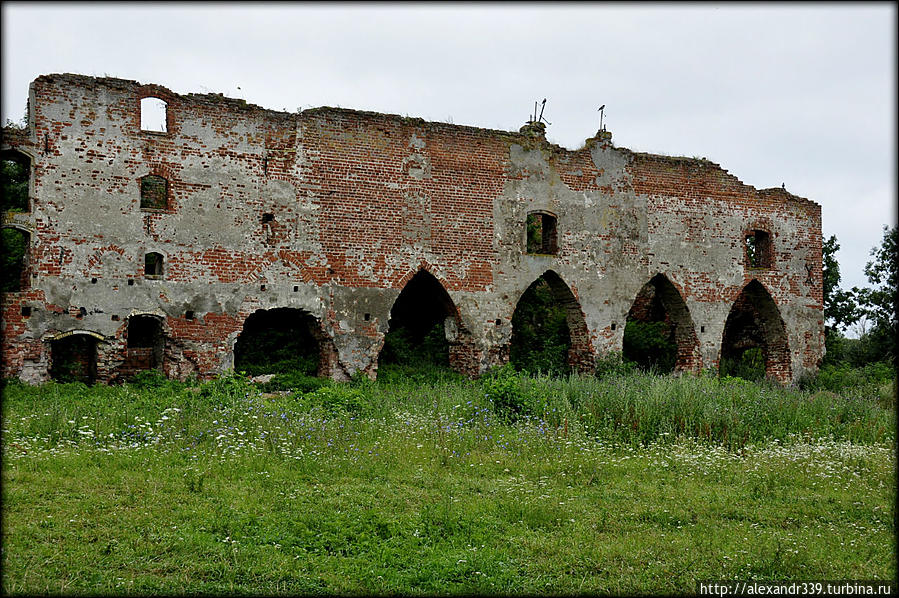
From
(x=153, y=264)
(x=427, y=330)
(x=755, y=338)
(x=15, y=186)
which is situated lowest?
(x=755, y=338)

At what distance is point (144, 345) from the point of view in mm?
16953

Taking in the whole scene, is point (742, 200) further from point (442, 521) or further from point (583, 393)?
point (442, 521)

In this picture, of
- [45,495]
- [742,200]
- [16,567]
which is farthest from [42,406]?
[742,200]

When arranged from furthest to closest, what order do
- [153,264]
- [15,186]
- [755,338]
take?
[755,338]
[15,186]
[153,264]

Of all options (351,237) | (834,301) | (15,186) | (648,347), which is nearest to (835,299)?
(834,301)

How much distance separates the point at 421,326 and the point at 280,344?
3.71m

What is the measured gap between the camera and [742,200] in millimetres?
20438

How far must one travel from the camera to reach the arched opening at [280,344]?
16359 millimetres

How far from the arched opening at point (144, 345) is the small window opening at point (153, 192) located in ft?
7.91

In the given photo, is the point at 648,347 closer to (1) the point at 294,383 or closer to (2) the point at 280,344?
(2) the point at 280,344

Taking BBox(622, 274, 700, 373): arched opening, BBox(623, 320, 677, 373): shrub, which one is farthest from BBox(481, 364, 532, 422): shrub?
BBox(623, 320, 677, 373): shrub

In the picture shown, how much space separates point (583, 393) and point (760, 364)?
10.2 metres

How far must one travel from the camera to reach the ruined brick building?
14250 millimetres

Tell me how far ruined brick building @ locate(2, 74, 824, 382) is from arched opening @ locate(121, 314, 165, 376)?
0.15ft
